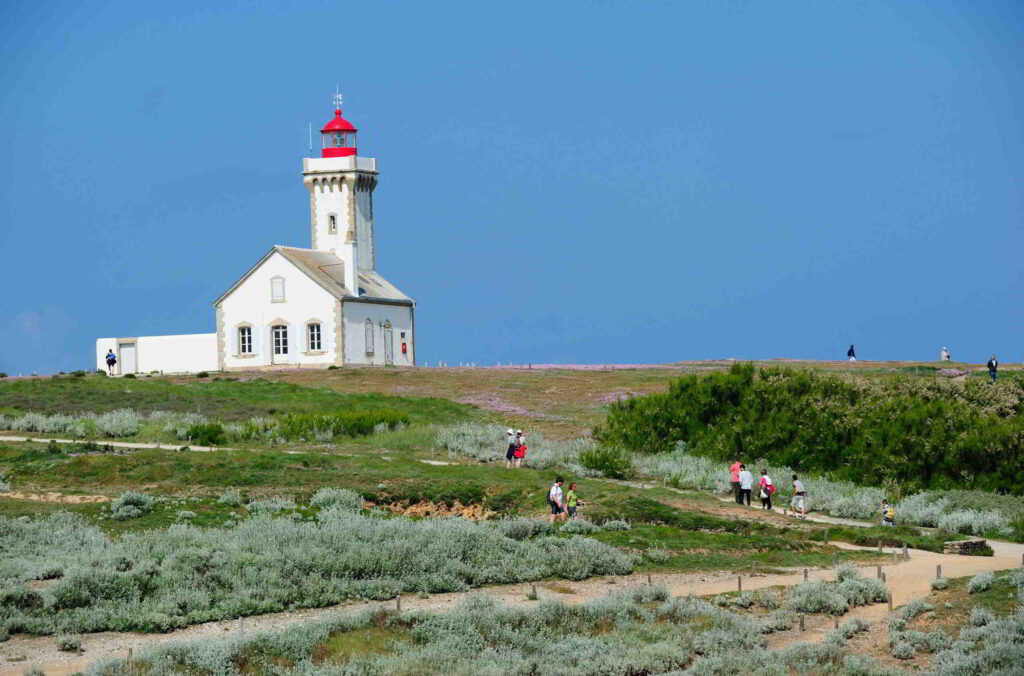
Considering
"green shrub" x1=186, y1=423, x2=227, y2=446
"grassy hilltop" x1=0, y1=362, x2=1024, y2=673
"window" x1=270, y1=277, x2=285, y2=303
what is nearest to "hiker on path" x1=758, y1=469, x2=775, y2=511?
"grassy hilltop" x1=0, y1=362, x2=1024, y2=673

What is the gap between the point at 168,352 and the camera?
71125 millimetres

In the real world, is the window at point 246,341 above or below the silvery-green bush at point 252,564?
above

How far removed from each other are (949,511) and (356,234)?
140 feet

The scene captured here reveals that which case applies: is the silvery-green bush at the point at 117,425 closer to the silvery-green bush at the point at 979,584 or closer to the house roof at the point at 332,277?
the house roof at the point at 332,277

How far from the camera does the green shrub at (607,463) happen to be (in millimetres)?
39375

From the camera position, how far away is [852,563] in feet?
88.7

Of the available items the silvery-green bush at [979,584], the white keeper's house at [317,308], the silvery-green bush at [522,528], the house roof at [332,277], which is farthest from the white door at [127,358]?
the silvery-green bush at [979,584]

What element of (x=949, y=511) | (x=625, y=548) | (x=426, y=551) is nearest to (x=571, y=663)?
(x=426, y=551)

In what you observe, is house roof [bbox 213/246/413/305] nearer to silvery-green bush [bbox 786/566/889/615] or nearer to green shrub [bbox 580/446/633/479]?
green shrub [bbox 580/446/633/479]

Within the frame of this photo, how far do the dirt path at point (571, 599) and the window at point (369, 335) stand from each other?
140 ft

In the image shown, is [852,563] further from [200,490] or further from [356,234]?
[356,234]

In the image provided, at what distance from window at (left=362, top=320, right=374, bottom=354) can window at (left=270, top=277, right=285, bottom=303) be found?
405cm

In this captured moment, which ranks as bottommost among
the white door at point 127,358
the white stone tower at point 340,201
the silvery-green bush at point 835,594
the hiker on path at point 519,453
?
the silvery-green bush at point 835,594

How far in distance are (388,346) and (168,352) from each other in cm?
1055
